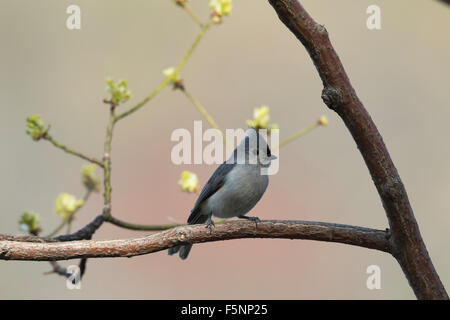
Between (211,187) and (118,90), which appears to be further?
(211,187)

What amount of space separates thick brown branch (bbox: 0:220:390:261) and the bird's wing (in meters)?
0.81

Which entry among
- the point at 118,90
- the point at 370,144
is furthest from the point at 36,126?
the point at 370,144

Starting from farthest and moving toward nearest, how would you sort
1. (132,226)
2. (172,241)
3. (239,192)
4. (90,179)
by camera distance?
(239,192)
(90,179)
(132,226)
(172,241)

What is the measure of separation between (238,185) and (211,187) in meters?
0.14

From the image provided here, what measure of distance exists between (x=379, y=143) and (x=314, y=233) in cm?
29

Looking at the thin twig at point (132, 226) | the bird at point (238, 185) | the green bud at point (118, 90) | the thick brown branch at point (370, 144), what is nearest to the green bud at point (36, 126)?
the green bud at point (118, 90)

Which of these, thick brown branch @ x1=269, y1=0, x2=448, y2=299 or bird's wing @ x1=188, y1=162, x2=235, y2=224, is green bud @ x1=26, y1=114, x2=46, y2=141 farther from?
thick brown branch @ x1=269, y1=0, x2=448, y2=299

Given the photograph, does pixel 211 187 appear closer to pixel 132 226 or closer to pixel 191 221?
pixel 191 221

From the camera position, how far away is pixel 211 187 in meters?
2.22

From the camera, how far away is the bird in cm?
213

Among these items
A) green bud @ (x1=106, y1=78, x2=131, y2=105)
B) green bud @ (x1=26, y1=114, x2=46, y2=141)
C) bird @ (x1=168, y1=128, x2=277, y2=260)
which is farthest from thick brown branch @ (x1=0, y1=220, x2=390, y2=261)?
bird @ (x1=168, y1=128, x2=277, y2=260)

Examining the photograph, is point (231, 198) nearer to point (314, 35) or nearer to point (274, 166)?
→ point (274, 166)

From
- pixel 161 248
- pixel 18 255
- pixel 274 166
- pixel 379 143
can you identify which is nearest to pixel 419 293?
pixel 379 143

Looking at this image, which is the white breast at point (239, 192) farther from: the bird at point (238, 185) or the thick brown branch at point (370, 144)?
the thick brown branch at point (370, 144)
